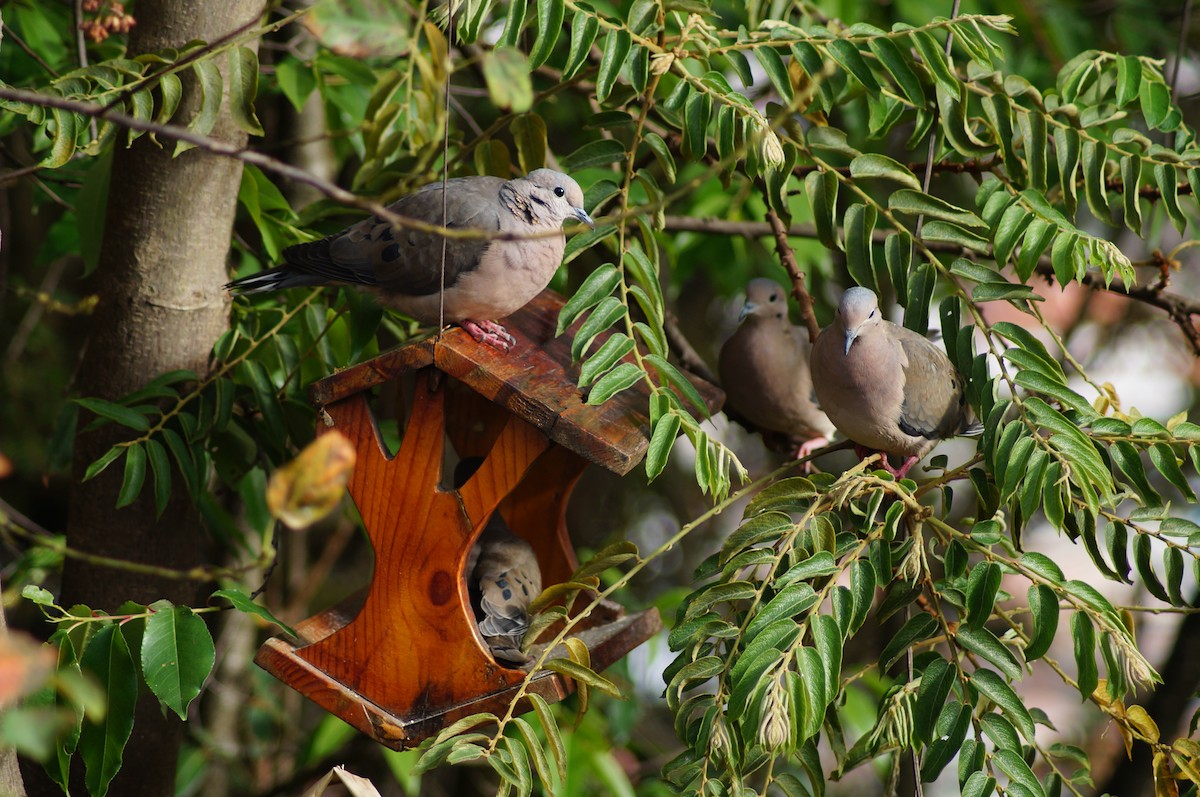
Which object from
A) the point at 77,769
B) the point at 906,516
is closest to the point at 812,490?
the point at 906,516

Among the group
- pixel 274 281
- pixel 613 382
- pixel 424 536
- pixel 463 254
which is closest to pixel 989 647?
pixel 613 382

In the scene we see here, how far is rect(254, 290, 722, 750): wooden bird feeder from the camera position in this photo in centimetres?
176

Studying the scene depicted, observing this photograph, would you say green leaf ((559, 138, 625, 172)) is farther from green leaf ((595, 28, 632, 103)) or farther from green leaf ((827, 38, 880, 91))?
green leaf ((827, 38, 880, 91))

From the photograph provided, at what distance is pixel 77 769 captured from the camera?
219cm

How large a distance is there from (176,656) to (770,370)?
1548mm

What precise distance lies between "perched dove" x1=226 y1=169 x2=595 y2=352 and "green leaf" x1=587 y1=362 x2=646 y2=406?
286mm

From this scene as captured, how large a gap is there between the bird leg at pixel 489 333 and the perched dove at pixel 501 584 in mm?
291

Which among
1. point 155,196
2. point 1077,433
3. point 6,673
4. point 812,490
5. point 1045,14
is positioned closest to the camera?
point 6,673

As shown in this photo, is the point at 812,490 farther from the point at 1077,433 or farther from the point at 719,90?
the point at 719,90

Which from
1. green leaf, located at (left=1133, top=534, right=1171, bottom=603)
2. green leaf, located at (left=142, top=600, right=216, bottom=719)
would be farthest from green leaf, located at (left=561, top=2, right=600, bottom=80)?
green leaf, located at (left=1133, top=534, right=1171, bottom=603)

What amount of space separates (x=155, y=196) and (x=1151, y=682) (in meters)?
1.91

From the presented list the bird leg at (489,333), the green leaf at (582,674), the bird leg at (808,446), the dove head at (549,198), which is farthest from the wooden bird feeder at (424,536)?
the bird leg at (808,446)

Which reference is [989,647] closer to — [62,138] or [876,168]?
[876,168]

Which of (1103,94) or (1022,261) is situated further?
(1103,94)
